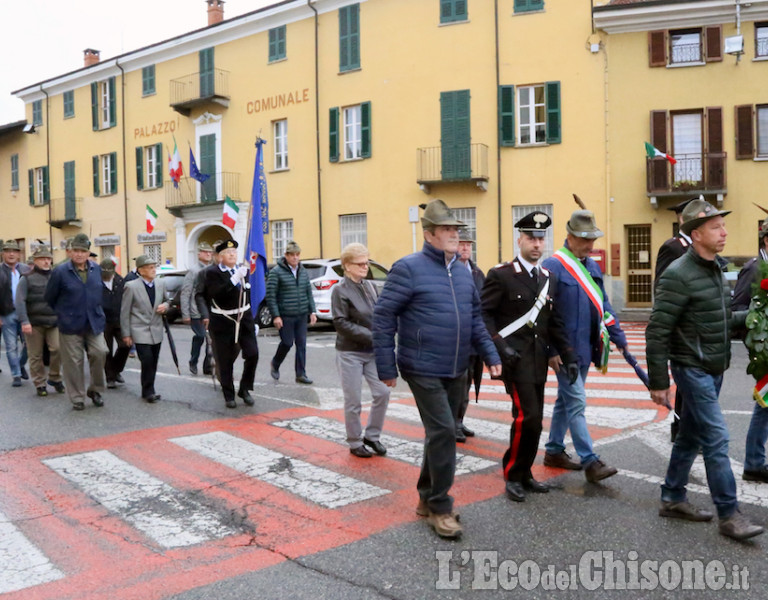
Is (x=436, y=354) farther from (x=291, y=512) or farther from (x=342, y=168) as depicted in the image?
(x=342, y=168)

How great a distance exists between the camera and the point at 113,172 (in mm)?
34344

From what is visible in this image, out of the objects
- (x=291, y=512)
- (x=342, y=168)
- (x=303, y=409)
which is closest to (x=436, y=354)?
(x=291, y=512)

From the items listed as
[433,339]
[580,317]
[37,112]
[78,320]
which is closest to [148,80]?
[37,112]

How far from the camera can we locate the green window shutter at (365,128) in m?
25.4

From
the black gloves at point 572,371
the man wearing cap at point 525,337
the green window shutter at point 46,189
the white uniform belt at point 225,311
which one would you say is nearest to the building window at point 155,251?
the green window shutter at point 46,189

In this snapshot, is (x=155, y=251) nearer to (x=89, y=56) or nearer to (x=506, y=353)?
(x=89, y=56)

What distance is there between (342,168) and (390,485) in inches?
A: 838

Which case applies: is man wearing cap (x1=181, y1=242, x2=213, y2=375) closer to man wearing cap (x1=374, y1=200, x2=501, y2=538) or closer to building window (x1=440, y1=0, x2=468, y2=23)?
man wearing cap (x1=374, y1=200, x2=501, y2=538)

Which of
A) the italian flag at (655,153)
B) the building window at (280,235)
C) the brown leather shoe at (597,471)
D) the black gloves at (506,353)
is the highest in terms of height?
the italian flag at (655,153)

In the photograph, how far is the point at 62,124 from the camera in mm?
36625

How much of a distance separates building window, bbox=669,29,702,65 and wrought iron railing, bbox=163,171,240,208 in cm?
1537

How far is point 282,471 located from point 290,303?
193 inches

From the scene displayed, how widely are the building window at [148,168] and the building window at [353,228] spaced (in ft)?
32.6

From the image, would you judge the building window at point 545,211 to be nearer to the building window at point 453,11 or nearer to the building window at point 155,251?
the building window at point 453,11
